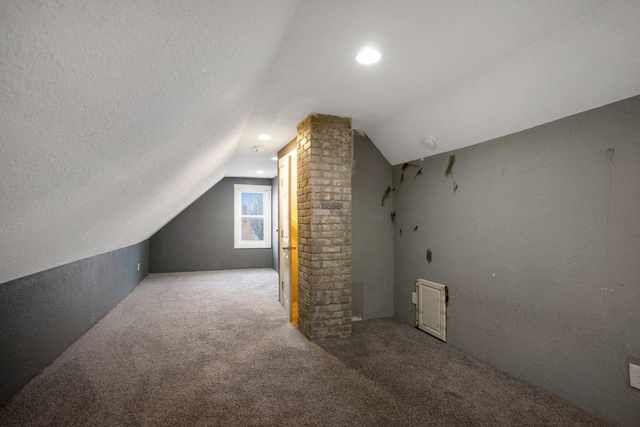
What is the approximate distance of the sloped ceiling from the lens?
0.65m

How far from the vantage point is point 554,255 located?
2104 millimetres

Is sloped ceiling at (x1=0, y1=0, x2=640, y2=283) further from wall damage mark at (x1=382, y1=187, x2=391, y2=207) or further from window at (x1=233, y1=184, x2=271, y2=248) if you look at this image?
window at (x1=233, y1=184, x2=271, y2=248)

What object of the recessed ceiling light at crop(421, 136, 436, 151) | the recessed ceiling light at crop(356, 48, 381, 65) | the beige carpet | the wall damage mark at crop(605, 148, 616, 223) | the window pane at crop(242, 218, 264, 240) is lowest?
the beige carpet

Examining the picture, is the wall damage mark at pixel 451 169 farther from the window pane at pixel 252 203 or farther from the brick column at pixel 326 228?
the window pane at pixel 252 203

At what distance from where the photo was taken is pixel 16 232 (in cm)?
126

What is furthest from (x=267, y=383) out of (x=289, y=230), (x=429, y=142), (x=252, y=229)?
(x=252, y=229)

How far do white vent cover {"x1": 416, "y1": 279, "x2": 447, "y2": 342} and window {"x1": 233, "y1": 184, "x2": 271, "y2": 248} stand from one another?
4863mm

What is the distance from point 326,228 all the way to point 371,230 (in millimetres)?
829

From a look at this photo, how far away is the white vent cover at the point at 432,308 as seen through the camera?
118 inches

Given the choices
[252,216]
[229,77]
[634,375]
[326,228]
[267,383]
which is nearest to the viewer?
[229,77]

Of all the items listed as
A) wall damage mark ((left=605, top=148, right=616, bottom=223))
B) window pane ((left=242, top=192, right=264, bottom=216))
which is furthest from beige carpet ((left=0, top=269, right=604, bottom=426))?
window pane ((left=242, top=192, right=264, bottom=216))

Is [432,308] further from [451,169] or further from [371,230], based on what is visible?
[451,169]

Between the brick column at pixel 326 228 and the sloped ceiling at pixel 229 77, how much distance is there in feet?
A: 0.92

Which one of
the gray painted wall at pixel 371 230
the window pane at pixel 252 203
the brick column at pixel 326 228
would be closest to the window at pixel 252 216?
the window pane at pixel 252 203
